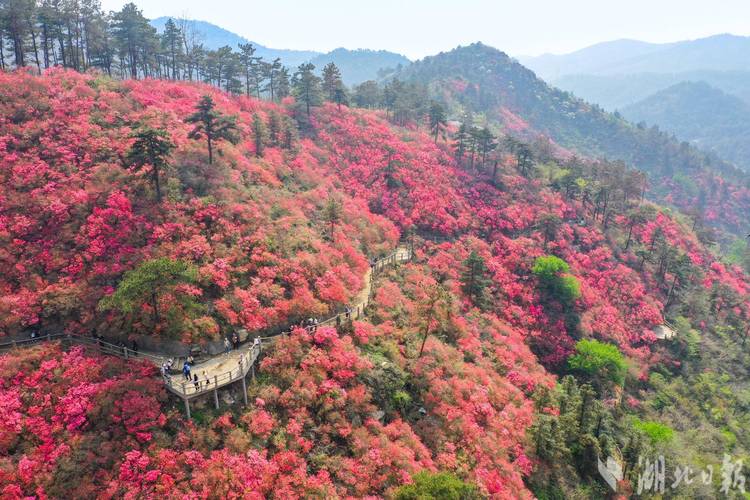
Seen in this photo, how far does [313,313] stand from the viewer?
3170 cm

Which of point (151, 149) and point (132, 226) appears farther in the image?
point (151, 149)

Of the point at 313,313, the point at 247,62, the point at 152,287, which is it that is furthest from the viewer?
the point at 247,62

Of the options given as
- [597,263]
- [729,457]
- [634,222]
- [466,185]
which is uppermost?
[466,185]

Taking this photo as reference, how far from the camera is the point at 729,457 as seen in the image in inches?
1502

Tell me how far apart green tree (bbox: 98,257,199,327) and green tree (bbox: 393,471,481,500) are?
18301mm

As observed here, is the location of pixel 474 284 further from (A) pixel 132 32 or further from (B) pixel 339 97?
(A) pixel 132 32

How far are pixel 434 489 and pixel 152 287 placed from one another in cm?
2034

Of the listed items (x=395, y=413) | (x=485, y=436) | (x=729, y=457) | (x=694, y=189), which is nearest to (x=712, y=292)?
(x=729, y=457)

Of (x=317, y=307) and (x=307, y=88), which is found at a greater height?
(x=307, y=88)

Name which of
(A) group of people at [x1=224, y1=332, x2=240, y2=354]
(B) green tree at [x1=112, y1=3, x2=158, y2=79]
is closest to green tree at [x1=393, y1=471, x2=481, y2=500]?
(A) group of people at [x1=224, y1=332, x2=240, y2=354]

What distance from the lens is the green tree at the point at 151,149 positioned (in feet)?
108

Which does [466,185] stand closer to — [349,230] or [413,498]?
[349,230]

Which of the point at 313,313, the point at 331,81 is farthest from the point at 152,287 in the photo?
the point at 331,81

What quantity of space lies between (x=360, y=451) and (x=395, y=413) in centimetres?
453
